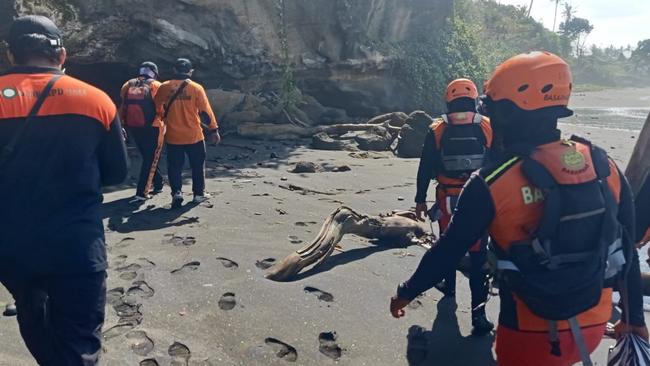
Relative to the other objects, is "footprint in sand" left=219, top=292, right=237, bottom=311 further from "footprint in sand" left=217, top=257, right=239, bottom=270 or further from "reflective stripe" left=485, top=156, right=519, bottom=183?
"reflective stripe" left=485, top=156, right=519, bottom=183

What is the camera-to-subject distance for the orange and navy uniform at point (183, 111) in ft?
23.2

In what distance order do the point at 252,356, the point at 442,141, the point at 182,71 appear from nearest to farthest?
the point at 252,356
the point at 442,141
the point at 182,71

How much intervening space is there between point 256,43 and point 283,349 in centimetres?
1215

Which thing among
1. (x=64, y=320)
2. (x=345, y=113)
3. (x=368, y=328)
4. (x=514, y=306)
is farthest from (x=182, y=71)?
(x=345, y=113)

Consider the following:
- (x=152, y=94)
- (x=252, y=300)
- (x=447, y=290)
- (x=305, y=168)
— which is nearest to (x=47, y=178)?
(x=252, y=300)

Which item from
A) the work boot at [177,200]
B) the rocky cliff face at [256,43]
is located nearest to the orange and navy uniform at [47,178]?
the work boot at [177,200]

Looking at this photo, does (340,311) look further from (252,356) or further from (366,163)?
(366,163)

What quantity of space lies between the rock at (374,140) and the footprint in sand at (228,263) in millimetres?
8477

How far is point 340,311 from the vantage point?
169 inches

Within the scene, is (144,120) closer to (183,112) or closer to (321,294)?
(183,112)

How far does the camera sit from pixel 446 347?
3934 mm

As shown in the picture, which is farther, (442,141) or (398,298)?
(442,141)

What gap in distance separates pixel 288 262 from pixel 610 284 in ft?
9.87

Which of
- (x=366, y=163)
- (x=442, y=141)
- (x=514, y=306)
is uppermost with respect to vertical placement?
(x=442, y=141)
